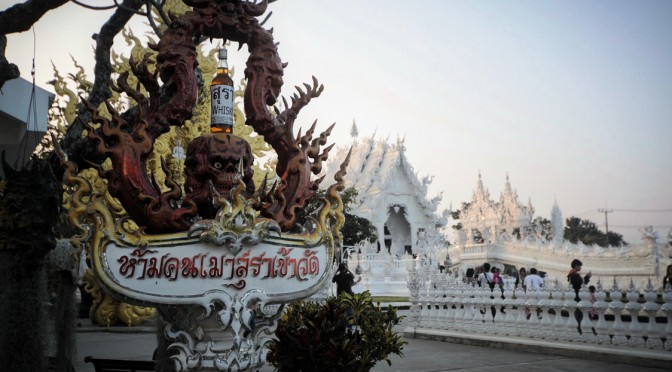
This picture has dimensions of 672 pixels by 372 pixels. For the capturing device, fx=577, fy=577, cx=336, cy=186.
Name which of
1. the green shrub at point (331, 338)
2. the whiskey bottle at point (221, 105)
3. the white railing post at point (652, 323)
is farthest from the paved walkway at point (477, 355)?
the whiskey bottle at point (221, 105)

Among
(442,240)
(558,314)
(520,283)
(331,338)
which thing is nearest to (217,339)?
(331,338)

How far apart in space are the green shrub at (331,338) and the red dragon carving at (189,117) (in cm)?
100

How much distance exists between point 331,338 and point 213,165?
1.83 meters

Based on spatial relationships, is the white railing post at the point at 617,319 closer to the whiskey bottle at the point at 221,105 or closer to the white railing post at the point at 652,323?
the white railing post at the point at 652,323

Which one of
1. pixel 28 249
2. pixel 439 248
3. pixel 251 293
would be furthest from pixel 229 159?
pixel 439 248

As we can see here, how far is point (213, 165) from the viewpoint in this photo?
475 cm

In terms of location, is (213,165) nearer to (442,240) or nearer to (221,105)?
(221,105)

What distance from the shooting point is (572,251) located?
103ft

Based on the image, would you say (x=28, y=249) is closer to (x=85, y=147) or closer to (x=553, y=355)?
(x=85, y=147)

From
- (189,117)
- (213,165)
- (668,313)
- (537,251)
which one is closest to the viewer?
(213,165)

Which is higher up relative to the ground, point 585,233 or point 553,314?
point 585,233

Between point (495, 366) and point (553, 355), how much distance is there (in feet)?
4.96

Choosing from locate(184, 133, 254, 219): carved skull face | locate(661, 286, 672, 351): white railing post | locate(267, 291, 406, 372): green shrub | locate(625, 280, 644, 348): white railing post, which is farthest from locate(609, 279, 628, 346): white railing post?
locate(184, 133, 254, 219): carved skull face

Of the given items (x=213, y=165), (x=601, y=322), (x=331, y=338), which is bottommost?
(x=601, y=322)
